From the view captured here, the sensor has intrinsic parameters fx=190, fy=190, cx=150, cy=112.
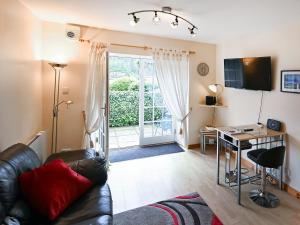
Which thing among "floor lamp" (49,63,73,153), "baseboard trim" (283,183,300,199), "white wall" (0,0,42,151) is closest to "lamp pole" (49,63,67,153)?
"floor lamp" (49,63,73,153)

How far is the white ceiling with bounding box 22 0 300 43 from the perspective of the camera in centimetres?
215

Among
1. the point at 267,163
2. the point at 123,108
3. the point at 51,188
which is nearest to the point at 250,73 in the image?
the point at 267,163

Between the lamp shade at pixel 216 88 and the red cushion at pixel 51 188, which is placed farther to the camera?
the lamp shade at pixel 216 88

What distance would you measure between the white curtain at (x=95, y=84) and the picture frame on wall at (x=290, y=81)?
8.81 feet

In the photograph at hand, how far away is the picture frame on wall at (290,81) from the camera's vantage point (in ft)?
8.24

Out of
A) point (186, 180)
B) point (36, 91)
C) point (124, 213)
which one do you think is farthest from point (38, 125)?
point (186, 180)

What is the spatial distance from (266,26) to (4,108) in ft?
11.6

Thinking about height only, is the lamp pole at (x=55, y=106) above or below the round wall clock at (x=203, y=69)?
below

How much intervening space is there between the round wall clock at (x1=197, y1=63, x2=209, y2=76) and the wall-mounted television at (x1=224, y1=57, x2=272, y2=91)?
2.02 feet

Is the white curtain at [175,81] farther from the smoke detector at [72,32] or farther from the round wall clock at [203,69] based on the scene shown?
the smoke detector at [72,32]

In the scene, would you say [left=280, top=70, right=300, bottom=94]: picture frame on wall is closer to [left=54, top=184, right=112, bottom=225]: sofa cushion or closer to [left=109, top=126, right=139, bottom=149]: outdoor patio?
[left=54, top=184, right=112, bottom=225]: sofa cushion

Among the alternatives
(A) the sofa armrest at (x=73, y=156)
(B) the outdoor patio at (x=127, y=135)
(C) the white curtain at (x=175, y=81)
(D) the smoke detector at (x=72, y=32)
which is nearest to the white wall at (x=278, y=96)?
(C) the white curtain at (x=175, y=81)

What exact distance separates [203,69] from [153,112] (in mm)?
1454

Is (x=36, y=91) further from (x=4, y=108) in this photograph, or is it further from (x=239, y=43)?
(x=239, y=43)
